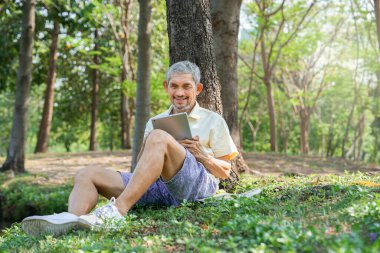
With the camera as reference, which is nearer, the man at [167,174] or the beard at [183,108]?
the man at [167,174]

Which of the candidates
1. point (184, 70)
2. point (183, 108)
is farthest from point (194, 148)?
point (184, 70)

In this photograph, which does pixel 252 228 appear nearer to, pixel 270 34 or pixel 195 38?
pixel 195 38

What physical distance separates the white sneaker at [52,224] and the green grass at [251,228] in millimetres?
67

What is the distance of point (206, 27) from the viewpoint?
17.7ft

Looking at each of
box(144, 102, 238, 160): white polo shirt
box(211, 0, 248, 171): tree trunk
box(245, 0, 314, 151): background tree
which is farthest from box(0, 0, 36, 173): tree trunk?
box(144, 102, 238, 160): white polo shirt

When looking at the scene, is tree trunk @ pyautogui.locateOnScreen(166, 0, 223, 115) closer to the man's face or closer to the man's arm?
the man's face

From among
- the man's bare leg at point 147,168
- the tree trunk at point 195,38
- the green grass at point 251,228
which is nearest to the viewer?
the green grass at point 251,228

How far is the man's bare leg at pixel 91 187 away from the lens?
155 inches

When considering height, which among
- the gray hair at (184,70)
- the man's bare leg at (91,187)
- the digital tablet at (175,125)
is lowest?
the man's bare leg at (91,187)

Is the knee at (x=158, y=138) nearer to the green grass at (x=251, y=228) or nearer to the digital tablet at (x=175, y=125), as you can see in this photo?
the digital tablet at (x=175, y=125)

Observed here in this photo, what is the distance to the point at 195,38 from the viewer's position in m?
5.33

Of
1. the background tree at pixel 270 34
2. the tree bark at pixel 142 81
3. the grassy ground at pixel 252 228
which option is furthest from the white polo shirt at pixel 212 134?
the background tree at pixel 270 34

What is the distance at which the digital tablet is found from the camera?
4062 mm

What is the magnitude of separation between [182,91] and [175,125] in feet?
1.26
